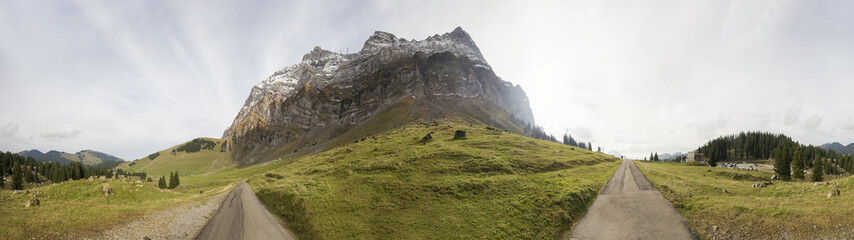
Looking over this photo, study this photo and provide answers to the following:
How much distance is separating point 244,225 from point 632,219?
125ft

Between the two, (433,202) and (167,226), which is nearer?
(167,226)

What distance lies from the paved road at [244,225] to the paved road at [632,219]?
27393 mm

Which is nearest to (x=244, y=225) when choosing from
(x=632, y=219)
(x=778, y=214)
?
(x=632, y=219)

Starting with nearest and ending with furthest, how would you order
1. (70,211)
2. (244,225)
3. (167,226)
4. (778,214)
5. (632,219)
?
(778,214), (70,211), (632,219), (167,226), (244,225)

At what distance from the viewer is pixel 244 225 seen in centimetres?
2902

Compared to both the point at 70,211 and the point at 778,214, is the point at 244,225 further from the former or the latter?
the point at 778,214

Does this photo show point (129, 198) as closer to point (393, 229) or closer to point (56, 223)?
point (56, 223)

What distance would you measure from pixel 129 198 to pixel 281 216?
2034cm

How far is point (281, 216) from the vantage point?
32969 millimetres

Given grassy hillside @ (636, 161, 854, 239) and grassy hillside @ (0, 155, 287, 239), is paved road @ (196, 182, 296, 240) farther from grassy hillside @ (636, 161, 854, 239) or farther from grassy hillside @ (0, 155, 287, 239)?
grassy hillside @ (636, 161, 854, 239)

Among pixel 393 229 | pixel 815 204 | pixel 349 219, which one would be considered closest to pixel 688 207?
pixel 815 204

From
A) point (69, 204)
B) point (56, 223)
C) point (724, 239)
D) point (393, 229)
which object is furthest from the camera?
point (69, 204)

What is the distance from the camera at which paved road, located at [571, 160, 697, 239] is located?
72.0 feet

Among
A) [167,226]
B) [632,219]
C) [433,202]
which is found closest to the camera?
[632,219]
